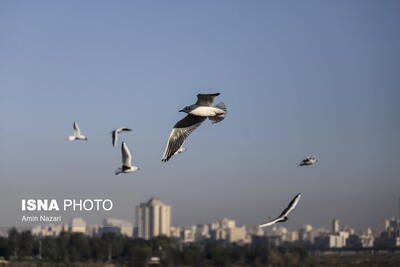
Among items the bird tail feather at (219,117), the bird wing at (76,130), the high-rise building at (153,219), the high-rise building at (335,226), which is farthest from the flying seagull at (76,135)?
the high-rise building at (335,226)

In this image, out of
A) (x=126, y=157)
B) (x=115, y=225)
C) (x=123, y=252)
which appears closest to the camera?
(x=126, y=157)

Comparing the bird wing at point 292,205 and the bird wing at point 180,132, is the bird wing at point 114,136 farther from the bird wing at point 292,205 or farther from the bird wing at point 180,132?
the bird wing at point 292,205

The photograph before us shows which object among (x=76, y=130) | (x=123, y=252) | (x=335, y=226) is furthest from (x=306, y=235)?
(x=76, y=130)

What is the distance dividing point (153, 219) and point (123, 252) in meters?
86.9

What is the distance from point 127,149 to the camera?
17.2m

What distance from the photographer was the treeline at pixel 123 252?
2756 inches

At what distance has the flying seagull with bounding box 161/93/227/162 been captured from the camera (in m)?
16.2

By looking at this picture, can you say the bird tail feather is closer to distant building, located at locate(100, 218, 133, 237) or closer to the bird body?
the bird body

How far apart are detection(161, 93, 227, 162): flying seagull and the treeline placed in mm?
52815

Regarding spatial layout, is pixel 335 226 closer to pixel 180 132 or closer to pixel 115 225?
pixel 115 225

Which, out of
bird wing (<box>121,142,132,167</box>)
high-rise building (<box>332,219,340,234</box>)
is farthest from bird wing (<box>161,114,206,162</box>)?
high-rise building (<box>332,219,340,234</box>)

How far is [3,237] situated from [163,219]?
9698 cm

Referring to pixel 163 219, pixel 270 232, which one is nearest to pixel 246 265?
pixel 163 219

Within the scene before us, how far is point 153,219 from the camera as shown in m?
163
